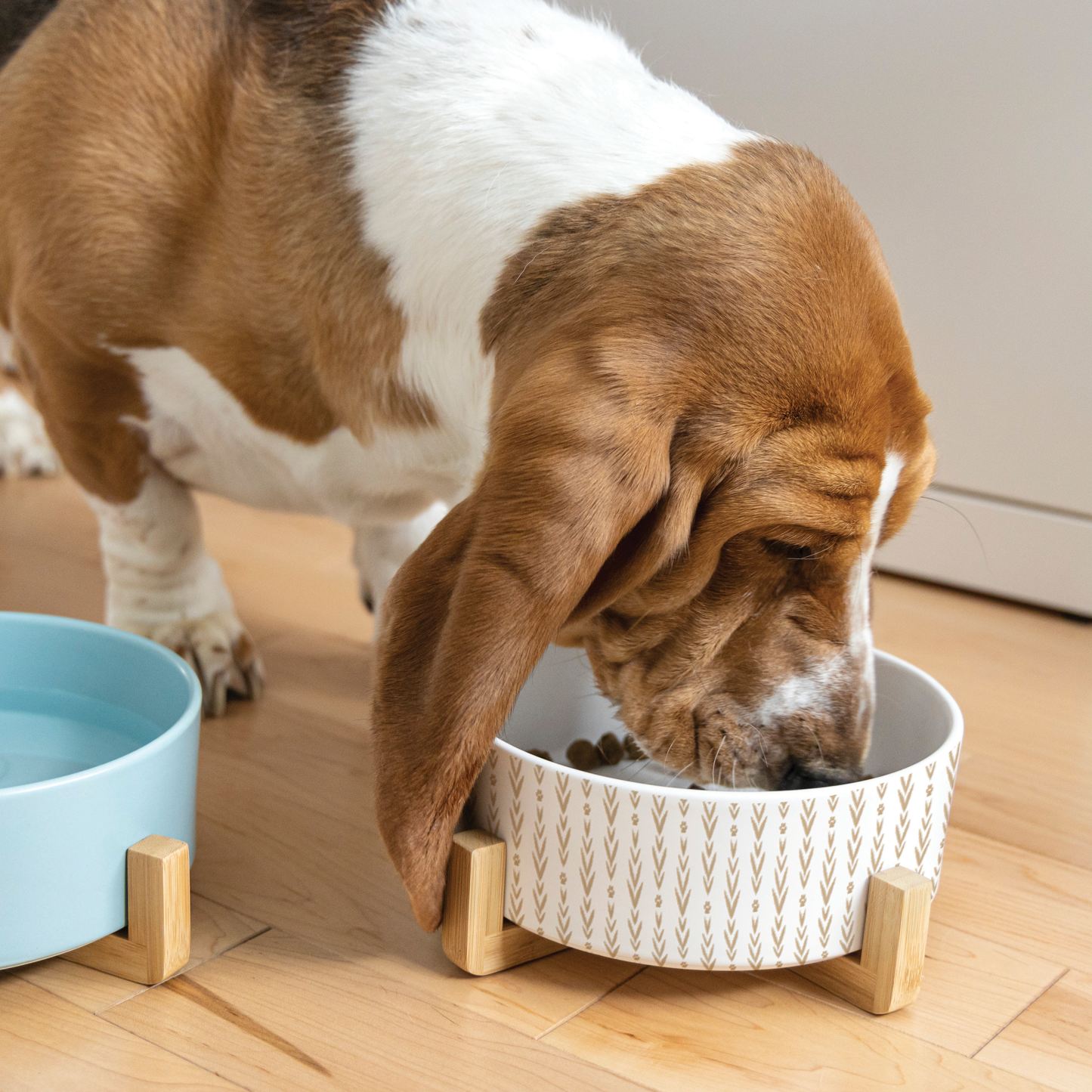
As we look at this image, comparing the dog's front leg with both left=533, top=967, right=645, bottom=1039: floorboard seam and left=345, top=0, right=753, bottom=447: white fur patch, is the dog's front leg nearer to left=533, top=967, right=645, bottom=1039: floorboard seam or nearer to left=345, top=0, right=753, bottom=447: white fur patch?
left=345, top=0, right=753, bottom=447: white fur patch

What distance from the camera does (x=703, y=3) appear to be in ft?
8.73

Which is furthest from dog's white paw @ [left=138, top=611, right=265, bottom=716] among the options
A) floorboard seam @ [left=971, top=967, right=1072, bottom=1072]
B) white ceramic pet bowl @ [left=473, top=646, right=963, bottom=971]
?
floorboard seam @ [left=971, top=967, right=1072, bottom=1072]

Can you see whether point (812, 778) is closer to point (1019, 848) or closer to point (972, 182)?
point (1019, 848)

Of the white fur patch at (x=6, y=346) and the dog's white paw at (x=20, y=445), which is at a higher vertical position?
the white fur patch at (x=6, y=346)

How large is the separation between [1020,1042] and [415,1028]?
0.60 meters

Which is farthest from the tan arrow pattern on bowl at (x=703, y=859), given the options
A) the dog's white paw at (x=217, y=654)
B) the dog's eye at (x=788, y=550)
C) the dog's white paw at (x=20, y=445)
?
the dog's white paw at (x=20, y=445)

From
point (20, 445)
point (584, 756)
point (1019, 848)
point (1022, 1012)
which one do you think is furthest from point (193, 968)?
point (20, 445)

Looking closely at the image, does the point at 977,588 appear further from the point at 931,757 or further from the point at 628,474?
the point at 628,474

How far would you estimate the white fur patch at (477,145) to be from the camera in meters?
1.44

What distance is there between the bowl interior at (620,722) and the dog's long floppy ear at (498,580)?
1.06 ft

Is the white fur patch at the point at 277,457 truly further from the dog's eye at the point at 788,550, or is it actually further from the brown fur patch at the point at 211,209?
the dog's eye at the point at 788,550

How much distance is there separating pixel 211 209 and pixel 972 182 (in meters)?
1.47

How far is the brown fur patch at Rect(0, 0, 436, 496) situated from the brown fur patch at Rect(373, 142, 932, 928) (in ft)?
0.86

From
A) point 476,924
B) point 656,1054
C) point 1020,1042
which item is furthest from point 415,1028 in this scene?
point 1020,1042
